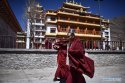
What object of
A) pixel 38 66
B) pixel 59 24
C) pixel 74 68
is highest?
pixel 59 24

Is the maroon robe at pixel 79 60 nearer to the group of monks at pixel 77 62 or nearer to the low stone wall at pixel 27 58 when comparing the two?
the group of monks at pixel 77 62

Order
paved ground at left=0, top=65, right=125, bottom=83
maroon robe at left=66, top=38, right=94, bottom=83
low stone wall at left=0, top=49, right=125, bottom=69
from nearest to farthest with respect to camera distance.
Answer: maroon robe at left=66, top=38, right=94, bottom=83, paved ground at left=0, top=65, right=125, bottom=83, low stone wall at left=0, top=49, right=125, bottom=69

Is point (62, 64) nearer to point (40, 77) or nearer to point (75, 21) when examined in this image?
point (40, 77)

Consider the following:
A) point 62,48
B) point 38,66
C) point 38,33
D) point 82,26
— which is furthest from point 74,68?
point 38,33

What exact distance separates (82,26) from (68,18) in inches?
88.5

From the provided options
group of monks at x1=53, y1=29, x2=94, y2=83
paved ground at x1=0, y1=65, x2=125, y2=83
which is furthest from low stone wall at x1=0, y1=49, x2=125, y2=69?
group of monks at x1=53, y1=29, x2=94, y2=83

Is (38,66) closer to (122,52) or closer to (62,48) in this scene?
(62,48)

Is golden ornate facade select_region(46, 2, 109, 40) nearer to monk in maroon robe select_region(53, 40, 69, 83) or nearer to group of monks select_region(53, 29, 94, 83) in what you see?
monk in maroon robe select_region(53, 40, 69, 83)

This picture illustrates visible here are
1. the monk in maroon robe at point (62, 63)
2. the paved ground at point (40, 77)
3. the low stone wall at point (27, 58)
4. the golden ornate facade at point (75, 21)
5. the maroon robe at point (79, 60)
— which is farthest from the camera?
the golden ornate facade at point (75, 21)

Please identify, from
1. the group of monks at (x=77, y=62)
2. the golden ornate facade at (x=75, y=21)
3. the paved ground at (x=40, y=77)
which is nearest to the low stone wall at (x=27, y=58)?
the paved ground at (x=40, y=77)

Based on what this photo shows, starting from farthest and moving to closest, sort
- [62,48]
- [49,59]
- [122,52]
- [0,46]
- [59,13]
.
→ [59,13] → [122,52] → [49,59] → [0,46] → [62,48]

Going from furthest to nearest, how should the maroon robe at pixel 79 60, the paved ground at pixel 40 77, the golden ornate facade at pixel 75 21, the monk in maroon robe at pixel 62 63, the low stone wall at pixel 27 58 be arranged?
the golden ornate facade at pixel 75 21 < the low stone wall at pixel 27 58 < the paved ground at pixel 40 77 < the monk in maroon robe at pixel 62 63 < the maroon robe at pixel 79 60

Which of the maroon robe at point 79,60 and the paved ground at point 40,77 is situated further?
the paved ground at point 40,77

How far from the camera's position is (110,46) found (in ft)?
32.3
